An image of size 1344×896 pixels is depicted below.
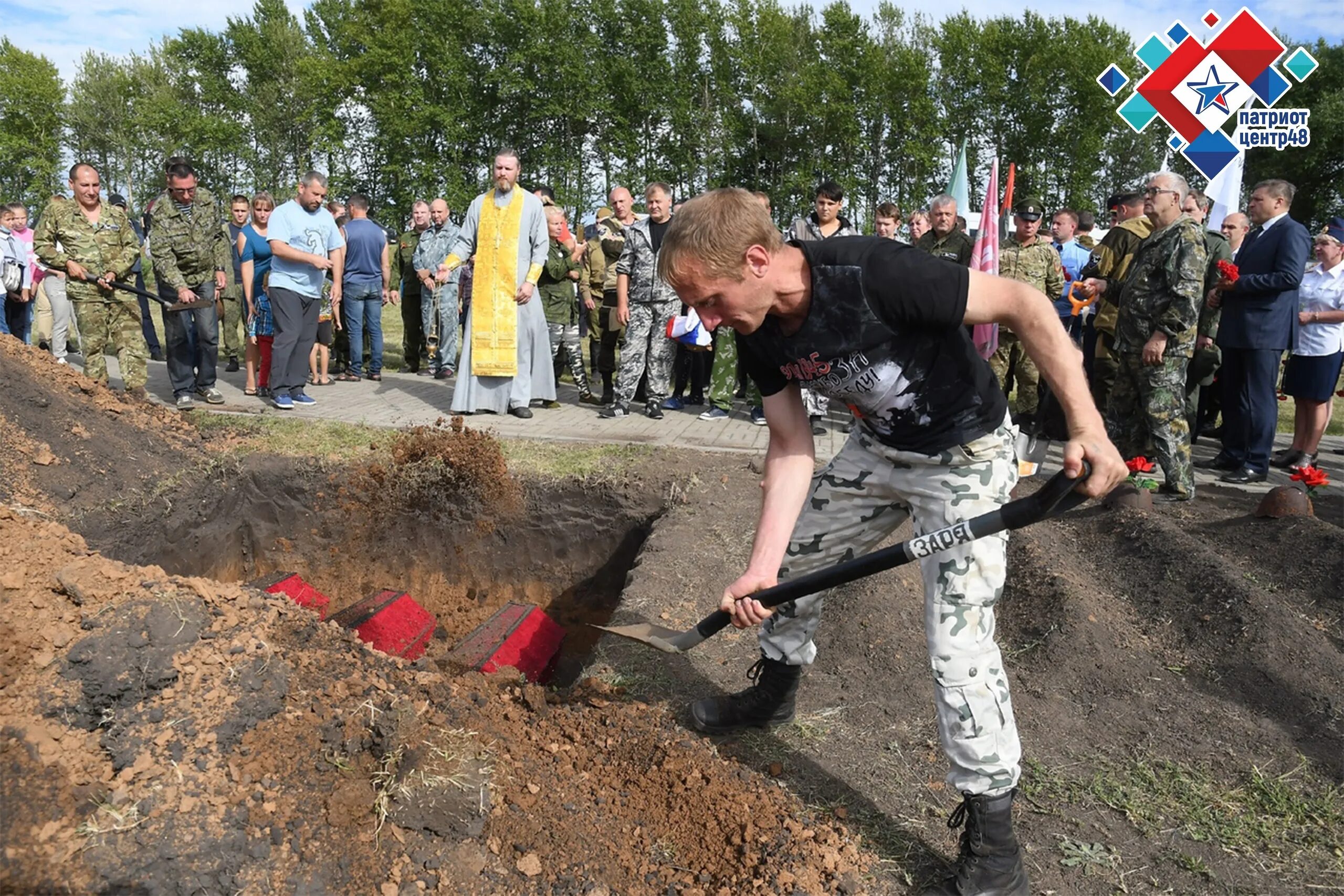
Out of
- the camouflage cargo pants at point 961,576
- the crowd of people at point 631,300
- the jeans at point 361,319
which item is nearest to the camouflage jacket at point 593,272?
the crowd of people at point 631,300

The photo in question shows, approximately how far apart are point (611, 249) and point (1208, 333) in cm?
584

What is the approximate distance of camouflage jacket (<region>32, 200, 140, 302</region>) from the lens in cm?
752

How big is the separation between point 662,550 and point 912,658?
4.90ft

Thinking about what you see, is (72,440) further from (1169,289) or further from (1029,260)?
(1029,260)

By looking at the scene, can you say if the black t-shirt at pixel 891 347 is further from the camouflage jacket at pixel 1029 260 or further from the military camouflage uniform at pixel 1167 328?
the camouflage jacket at pixel 1029 260

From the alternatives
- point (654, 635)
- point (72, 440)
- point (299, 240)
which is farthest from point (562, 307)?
point (654, 635)

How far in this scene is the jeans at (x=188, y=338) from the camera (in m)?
8.16

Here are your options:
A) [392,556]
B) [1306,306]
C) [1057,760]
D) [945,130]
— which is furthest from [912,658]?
[945,130]

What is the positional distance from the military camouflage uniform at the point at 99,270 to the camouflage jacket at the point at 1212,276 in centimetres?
834

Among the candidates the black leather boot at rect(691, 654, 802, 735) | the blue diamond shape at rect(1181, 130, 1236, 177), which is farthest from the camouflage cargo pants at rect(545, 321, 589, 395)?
the blue diamond shape at rect(1181, 130, 1236, 177)

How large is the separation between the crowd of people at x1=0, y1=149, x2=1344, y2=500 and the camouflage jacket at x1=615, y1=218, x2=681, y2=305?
2 centimetres

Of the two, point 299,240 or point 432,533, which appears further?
point 299,240

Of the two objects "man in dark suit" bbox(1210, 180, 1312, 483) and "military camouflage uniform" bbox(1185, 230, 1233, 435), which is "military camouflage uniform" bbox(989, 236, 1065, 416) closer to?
"military camouflage uniform" bbox(1185, 230, 1233, 435)

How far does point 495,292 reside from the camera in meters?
8.40
